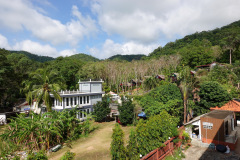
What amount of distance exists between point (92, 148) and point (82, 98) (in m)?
11.6

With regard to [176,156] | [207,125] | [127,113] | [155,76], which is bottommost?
[176,156]

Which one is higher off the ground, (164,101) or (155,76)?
(155,76)

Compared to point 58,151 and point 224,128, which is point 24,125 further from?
point 224,128

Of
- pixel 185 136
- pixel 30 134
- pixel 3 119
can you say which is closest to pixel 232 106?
pixel 185 136

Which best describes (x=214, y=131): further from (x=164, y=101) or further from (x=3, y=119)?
(x=3, y=119)

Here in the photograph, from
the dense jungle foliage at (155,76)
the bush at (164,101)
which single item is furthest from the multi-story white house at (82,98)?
the bush at (164,101)

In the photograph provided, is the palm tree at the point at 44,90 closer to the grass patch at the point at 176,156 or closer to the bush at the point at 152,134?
the bush at the point at 152,134

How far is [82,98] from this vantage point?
76.9 ft

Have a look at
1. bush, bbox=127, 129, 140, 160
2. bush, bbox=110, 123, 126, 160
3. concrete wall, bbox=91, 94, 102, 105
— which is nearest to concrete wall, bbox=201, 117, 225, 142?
bush, bbox=127, 129, 140, 160

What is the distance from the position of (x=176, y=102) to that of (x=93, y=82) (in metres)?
14.7

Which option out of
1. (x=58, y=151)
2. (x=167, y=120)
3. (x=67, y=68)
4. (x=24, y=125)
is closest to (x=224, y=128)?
(x=167, y=120)

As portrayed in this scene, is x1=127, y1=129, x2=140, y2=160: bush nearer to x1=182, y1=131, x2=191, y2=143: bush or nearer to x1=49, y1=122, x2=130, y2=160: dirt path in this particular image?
x1=49, y1=122, x2=130, y2=160: dirt path

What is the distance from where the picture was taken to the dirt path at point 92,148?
1134cm

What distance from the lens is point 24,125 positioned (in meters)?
12.4
